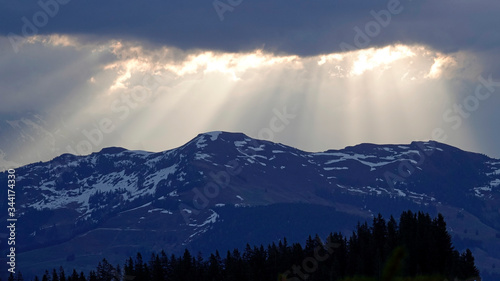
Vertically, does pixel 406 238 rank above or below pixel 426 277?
above

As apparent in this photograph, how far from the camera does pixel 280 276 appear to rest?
23438mm

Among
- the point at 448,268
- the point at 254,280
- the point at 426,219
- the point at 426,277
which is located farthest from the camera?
the point at 254,280

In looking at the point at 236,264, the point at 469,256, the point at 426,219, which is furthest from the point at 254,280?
the point at 469,256

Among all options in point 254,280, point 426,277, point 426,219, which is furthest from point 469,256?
point 426,277

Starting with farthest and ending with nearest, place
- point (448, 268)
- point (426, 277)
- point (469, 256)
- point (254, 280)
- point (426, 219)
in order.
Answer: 1. point (254, 280)
2. point (426, 219)
3. point (469, 256)
4. point (448, 268)
5. point (426, 277)

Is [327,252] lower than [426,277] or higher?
higher

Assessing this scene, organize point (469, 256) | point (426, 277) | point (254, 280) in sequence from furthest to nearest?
point (254, 280), point (469, 256), point (426, 277)

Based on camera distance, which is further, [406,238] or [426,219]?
[426,219]

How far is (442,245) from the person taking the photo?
162 meters

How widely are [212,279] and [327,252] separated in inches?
1042

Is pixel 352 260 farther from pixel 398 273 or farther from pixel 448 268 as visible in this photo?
pixel 398 273

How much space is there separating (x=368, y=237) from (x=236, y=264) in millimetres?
30210

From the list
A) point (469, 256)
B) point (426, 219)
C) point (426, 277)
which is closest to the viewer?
point (426, 277)

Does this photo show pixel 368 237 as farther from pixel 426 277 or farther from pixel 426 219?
pixel 426 277
